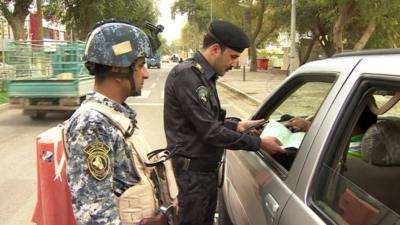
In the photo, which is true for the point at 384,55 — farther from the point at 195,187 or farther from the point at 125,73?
the point at 195,187

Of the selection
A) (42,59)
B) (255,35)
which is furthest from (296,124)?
(255,35)

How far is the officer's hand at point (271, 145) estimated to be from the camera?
2746mm

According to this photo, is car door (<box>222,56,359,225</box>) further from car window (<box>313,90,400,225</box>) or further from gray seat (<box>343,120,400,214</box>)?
gray seat (<box>343,120,400,214</box>)

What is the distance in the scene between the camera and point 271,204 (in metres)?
2.32

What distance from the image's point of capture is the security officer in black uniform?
2775 millimetres

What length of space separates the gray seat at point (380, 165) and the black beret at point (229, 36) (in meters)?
0.84

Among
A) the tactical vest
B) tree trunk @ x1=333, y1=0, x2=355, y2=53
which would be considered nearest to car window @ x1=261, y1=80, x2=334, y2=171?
the tactical vest

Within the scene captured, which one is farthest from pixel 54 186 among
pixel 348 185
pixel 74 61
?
pixel 74 61

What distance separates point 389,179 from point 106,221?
4.09 ft

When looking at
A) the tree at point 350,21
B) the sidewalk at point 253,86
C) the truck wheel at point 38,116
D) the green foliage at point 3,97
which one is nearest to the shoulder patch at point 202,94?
the truck wheel at point 38,116

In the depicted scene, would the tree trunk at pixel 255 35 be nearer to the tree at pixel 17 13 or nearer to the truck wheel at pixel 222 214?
the tree at pixel 17 13

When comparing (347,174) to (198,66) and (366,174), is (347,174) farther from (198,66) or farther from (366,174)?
(198,66)

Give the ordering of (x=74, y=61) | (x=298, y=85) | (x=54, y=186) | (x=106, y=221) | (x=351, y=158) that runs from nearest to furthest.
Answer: (x=106, y=221) → (x=54, y=186) → (x=351, y=158) → (x=298, y=85) → (x=74, y=61)

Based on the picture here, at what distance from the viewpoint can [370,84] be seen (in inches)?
73.5
